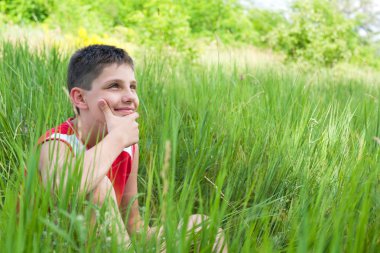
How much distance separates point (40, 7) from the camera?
11.2 metres

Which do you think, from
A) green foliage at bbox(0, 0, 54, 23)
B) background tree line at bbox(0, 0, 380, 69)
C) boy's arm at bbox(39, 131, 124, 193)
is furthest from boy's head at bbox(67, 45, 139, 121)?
green foliage at bbox(0, 0, 54, 23)

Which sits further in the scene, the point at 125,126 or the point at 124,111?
the point at 124,111

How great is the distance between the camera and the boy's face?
1810 millimetres

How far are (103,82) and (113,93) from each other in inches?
2.4

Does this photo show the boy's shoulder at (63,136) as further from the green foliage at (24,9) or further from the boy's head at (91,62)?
the green foliage at (24,9)

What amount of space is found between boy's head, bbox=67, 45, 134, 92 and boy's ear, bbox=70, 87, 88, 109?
0.07ft

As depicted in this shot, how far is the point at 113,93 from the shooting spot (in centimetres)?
181

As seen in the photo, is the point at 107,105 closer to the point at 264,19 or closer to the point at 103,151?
the point at 103,151

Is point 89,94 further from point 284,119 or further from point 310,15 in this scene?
point 310,15

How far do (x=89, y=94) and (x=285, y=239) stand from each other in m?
0.85

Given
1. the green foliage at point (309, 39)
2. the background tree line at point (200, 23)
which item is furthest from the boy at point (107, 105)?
the green foliage at point (309, 39)

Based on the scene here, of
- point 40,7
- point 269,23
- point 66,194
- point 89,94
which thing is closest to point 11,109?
point 89,94

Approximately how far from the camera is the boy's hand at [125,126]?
1639 millimetres

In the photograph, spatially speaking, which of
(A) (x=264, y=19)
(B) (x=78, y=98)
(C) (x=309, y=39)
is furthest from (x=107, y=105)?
(A) (x=264, y=19)
